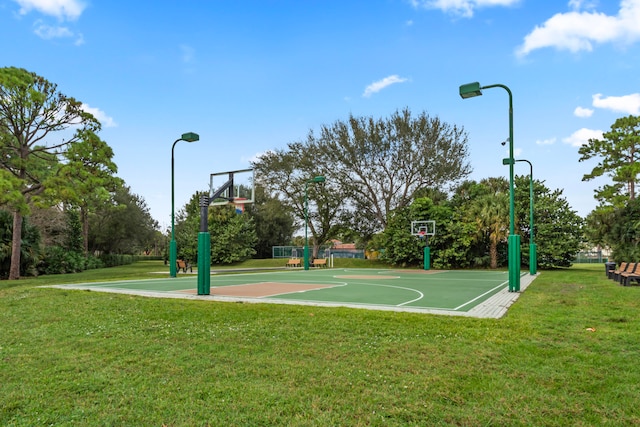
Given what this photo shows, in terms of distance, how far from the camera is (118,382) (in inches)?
177

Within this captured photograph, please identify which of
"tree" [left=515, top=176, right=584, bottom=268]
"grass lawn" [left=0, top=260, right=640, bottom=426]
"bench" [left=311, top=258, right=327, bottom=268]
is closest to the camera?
"grass lawn" [left=0, top=260, right=640, bottom=426]

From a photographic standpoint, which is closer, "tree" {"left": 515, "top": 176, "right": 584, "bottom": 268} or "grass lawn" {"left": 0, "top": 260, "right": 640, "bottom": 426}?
"grass lawn" {"left": 0, "top": 260, "right": 640, "bottom": 426}

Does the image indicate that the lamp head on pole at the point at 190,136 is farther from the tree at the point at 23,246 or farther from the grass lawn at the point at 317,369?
the tree at the point at 23,246

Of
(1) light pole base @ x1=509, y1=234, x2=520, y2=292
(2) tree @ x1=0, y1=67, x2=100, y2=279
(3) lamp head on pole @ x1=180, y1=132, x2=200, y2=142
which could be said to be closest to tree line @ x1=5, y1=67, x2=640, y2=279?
(2) tree @ x1=0, y1=67, x2=100, y2=279

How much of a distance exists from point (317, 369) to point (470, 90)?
34.2 ft

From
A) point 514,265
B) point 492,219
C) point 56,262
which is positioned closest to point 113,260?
point 56,262

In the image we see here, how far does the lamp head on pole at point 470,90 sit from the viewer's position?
12766 mm

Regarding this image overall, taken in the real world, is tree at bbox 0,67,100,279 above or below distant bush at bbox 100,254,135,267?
above

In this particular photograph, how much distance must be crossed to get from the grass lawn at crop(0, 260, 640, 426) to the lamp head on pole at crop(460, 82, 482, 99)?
693cm

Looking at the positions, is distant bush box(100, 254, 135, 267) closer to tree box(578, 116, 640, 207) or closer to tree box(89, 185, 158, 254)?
tree box(89, 185, 158, 254)

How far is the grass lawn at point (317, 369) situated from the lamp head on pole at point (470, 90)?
22.7 feet

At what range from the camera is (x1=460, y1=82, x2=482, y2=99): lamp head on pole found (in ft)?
41.9

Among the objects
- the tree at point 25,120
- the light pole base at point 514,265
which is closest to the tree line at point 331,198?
the tree at point 25,120

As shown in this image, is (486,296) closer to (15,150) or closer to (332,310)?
(332,310)
